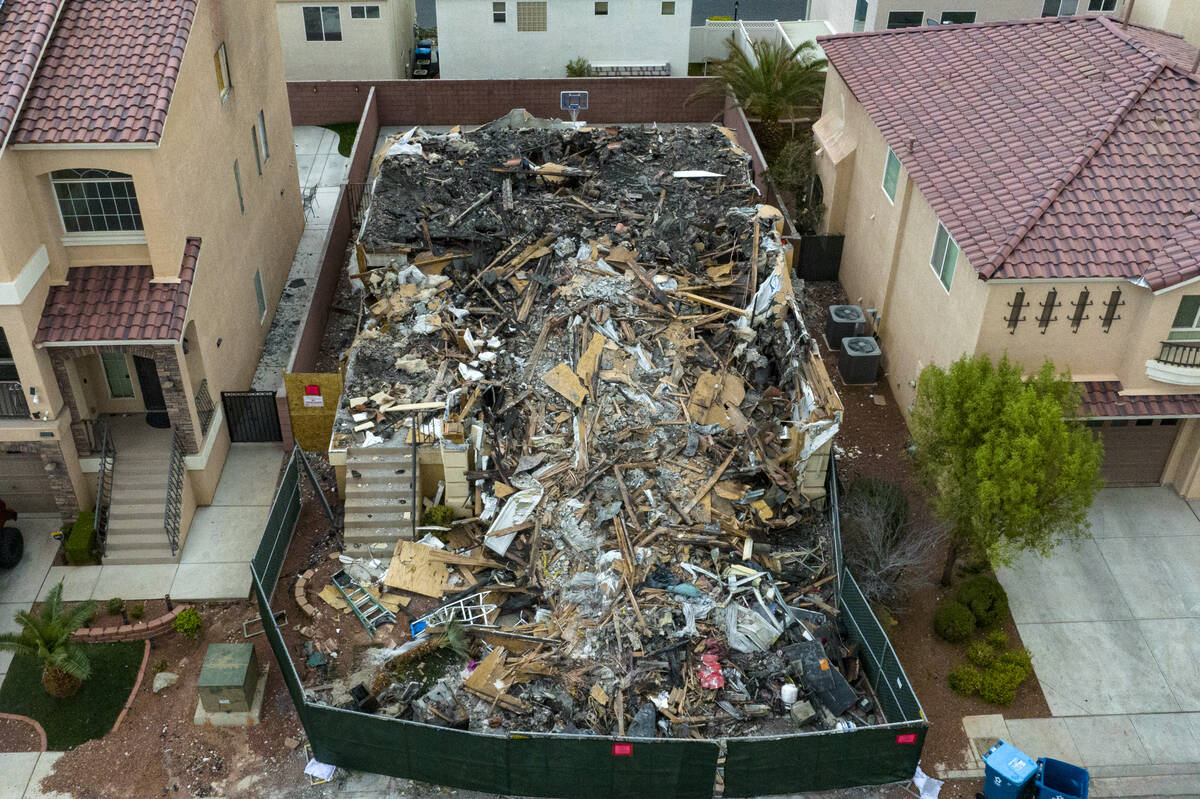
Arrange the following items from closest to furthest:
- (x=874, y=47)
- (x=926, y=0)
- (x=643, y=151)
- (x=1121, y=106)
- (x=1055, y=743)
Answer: (x=1055, y=743)
(x=1121, y=106)
(x=874, y=47)
(x=643, y=151)
(x=926, y=0)

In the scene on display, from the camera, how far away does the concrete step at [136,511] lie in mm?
21766

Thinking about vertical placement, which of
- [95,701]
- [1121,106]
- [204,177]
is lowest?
[95,701]

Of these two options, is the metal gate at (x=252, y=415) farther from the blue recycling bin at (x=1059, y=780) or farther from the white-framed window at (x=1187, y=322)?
the white-framed window at (x=1187, y=322)

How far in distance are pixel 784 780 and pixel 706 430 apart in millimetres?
7744

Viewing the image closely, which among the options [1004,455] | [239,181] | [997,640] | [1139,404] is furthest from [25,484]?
[1139,404]

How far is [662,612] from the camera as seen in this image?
63.2ft

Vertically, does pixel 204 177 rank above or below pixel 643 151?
above

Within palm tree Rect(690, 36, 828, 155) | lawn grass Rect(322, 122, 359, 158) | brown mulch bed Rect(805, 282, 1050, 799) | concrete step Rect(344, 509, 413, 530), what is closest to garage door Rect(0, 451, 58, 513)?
concrete step Rect(344, 509, 413, 530)

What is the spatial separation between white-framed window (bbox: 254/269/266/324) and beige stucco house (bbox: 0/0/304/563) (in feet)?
8.06

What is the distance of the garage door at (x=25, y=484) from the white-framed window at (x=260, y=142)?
971 centimetres

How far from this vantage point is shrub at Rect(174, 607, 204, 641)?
1989 cm

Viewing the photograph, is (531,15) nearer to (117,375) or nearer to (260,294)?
(260,294)

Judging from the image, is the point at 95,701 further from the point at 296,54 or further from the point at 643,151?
the point at 296,54

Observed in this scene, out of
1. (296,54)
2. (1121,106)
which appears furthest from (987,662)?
(296,54)
